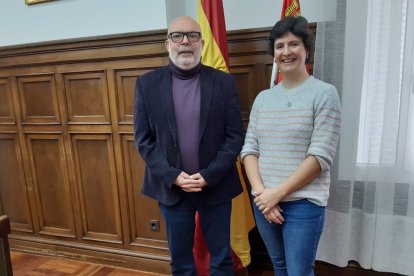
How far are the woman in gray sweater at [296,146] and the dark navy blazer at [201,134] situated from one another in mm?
218

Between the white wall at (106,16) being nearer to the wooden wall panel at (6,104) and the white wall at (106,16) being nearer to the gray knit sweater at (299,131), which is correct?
the wooden wall panel at (6,104)

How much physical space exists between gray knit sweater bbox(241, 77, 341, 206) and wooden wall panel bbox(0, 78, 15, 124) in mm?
1901

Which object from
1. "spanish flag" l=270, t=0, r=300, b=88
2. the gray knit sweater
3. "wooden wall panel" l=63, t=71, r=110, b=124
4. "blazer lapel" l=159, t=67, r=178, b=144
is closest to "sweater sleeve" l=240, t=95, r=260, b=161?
the gray knit sweater

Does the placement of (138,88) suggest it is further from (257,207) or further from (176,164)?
(257,207)

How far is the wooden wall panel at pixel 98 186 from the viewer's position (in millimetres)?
2152

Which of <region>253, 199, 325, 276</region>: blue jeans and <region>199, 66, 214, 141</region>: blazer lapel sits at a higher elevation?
<region>199, 66, 214, 141</region>: blazer lapel

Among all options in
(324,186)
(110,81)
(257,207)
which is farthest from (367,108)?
(110,81)

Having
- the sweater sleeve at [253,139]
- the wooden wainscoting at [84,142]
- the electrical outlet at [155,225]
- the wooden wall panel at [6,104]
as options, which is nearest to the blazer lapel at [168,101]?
the sweater sleeve at [253,139]

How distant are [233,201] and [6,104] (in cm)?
175

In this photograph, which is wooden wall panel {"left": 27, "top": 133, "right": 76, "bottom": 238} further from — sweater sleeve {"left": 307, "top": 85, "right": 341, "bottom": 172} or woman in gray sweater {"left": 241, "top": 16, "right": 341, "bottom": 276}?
sweater sleeve {"left": 307, "top": 85, "right": 341, "bottom": 172}

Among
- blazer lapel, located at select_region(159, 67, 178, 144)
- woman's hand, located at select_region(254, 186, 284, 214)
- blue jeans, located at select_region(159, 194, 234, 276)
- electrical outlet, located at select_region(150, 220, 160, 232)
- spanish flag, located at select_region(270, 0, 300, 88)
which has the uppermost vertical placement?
spanish flag, located at select_region(270, 0, 300, 88)

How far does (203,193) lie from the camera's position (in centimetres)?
145

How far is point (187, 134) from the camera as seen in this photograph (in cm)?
141

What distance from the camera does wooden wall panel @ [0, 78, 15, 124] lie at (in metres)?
2.32
